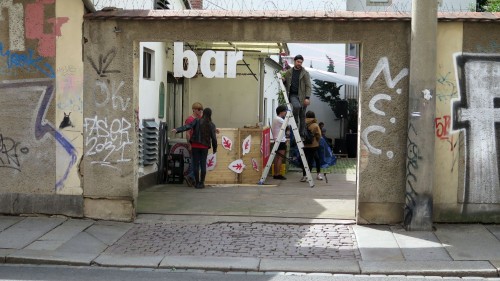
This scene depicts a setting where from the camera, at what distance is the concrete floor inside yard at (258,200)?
436 inches

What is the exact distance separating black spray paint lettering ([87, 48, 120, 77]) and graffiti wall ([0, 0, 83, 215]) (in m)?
0.25

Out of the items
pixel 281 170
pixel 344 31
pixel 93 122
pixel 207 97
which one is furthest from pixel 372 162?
pixel 207 97

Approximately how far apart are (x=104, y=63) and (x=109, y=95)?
1.60ft

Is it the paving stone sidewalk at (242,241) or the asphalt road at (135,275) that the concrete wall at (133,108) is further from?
the asphalt road at (135,275)

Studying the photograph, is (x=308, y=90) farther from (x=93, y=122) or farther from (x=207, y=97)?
(x=93, y=122)

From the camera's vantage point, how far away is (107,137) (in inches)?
407

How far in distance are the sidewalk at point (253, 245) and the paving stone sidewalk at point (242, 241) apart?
0.5 inches

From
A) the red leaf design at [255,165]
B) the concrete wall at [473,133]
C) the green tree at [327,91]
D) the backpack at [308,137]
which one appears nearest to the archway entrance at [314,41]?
the concrete wall at [473,133]

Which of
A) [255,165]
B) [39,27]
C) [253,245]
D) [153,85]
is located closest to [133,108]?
[39,27]

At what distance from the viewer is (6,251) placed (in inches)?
336

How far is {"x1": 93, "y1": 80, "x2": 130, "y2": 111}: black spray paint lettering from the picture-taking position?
33.7 ft

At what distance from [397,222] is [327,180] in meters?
5.85

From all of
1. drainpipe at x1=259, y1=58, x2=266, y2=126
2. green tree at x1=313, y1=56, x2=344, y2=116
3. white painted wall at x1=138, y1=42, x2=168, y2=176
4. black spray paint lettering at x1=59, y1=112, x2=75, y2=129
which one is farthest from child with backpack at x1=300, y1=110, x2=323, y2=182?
green tree at x1=313, y1=56, x2=344, y2=116

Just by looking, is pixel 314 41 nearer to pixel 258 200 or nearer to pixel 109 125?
pixel 109 125
